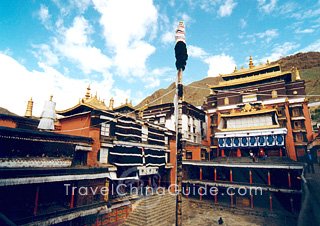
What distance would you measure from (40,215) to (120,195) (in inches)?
339

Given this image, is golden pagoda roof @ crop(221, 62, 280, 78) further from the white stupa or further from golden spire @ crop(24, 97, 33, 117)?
golden spire @ crop(24, 97, 33, 117)

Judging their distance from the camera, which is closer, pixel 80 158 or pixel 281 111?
pixel 80 158

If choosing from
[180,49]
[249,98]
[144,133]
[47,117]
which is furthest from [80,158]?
[249,98]

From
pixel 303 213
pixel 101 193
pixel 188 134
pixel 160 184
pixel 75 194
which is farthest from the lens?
pixel 188 134

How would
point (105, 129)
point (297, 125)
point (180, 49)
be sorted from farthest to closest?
point (297, 125) → point (105, 129) → point (180, 49)

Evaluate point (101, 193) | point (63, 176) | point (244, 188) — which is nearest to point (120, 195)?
point (101, 193)

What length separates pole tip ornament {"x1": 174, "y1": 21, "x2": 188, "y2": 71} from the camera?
32.6ft

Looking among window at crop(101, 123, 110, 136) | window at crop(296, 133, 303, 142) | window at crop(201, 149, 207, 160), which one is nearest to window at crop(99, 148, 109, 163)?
window at crop(101, 123, 110, 136)

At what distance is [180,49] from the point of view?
993 cm

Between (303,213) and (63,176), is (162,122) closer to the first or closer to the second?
(63,176)

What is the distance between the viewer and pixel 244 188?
2298 cm

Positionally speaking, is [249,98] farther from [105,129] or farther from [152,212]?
[105,129]

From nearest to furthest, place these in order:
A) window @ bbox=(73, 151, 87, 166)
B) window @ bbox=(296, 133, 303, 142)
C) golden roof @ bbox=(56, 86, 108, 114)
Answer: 1. window @ bbox=(73, 151, 87, 166)
2. golden roof @ bbox=(56, 86, 108, 114)
3. window @ bbox=(296, 133, 303, 142)

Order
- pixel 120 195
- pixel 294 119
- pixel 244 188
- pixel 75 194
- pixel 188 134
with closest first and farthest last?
pixel 75 194, pixel 120 195, pixel 244 188, pixel 294 119, pixel 188 134
